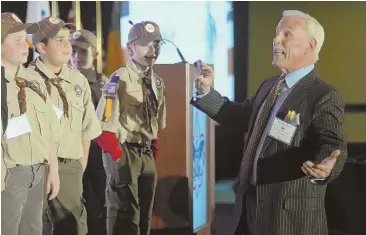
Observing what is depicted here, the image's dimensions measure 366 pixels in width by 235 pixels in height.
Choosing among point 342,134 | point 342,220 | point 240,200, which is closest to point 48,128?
point 240,200

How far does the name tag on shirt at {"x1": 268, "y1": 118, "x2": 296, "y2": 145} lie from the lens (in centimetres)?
179

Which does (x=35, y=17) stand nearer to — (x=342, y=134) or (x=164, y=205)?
(x=164, y=205)

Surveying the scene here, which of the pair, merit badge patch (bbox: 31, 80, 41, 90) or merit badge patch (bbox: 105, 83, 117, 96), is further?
merit badge patch (bbox: 105, 83, 117, 96)

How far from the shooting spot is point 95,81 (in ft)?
7.11

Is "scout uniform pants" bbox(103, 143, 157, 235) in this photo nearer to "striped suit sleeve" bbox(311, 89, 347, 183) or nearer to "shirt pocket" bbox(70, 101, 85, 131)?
"shirt pocket" bbox(70, 101, 85, 131)

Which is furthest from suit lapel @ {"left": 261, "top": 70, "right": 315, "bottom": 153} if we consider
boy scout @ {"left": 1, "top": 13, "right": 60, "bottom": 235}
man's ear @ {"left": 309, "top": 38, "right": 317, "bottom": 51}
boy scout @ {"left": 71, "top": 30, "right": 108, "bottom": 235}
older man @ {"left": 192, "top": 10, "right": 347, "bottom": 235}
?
boy scout @ {"left": 1, "top": 13, "right": 60, "bottom": 235}

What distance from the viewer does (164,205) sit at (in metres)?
2.21

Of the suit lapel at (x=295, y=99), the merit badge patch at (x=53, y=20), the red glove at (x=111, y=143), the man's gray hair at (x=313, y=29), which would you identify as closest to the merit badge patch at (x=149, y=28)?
the merit badge patch at (x=53, y=20)

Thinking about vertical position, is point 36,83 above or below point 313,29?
below

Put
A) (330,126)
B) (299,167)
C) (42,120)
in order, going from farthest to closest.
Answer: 1. (42,120)
2. (299,167)
3. (330,126)

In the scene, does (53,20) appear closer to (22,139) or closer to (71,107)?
(71,107)

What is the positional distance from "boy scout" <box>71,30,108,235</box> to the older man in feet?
2.16

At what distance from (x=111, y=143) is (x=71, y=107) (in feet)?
0.80

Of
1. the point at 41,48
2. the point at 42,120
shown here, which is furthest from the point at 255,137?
the point at 41,48
